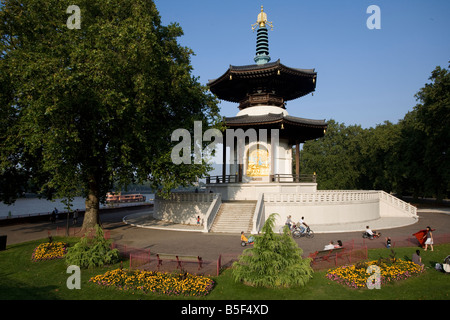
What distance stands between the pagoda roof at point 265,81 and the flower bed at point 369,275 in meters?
23.3

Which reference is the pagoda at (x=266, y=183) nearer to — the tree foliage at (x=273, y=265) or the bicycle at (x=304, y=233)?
the bicycle at (x=304, y=233)

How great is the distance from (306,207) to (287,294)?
53.5ft

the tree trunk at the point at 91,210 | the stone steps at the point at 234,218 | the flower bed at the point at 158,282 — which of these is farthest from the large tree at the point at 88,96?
the flower bed at the point at 158,282

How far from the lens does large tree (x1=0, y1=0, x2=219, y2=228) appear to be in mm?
16703

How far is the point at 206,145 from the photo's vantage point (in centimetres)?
2477

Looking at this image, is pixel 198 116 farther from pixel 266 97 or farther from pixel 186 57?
pixel 266 97

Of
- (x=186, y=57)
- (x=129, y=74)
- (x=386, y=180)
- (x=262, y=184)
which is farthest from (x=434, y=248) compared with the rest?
(x=386, y=180)

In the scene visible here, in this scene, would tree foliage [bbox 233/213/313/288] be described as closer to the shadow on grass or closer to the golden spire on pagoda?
the shadow on grass

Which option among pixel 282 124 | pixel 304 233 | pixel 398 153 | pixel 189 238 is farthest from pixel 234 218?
pixel 398 153

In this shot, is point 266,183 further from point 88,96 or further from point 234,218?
point 88,96

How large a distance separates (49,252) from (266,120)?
2218cm

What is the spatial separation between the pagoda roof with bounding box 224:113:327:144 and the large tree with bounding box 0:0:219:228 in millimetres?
7018

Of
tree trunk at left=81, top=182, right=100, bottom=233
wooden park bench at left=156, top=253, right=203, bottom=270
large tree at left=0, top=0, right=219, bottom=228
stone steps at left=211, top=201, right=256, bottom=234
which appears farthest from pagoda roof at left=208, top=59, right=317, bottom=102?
wooden park bench at left=156, top=253, right=203, bottom=270

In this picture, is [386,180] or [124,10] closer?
[124,10]
